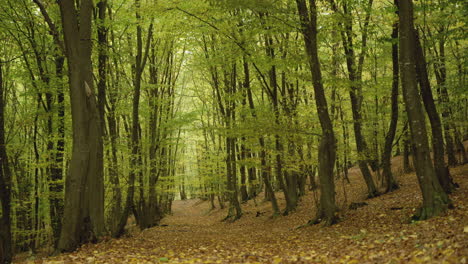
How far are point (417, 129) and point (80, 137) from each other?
818 centimetres

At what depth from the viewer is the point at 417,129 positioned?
8.88 metres

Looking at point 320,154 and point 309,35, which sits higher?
point 309,35

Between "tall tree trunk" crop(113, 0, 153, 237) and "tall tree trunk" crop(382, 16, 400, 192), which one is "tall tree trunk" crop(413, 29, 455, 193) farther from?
"tall tree trunk" crop(113, 0, 153, 237)

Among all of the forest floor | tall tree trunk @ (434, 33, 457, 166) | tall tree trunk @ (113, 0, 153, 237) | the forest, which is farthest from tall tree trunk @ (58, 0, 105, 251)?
tall tree trunk @ (434, 33, 457, 166)

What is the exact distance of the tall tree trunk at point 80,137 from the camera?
27.8 feet

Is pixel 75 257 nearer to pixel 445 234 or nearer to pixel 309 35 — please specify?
pixel 445 234

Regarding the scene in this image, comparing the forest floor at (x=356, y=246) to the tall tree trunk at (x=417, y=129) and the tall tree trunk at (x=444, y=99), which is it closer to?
the tall tree trunk at (x=417, y=129)

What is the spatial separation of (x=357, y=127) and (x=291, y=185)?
200 inches

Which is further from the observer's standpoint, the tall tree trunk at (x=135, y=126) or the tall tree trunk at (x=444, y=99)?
Result: the tall tree trunk at (x=444, y=99)

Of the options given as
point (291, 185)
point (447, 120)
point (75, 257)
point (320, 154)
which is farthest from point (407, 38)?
point (291, 185)

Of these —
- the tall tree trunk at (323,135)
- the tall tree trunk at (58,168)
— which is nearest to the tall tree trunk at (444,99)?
the tall tree trunk at (323,135)

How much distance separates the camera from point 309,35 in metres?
12.0

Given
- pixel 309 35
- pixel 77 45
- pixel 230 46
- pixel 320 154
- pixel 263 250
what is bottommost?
pixel 263 250

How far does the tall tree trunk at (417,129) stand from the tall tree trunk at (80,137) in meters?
7.88
